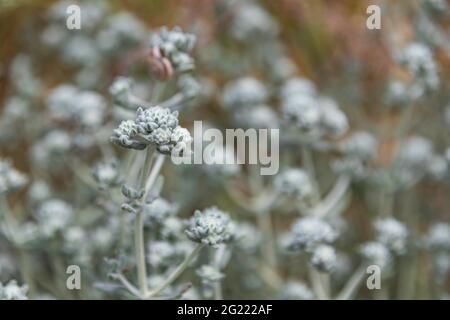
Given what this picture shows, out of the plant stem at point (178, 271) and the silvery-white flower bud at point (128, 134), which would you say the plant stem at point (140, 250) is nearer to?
the plant stem at point (178, 271)

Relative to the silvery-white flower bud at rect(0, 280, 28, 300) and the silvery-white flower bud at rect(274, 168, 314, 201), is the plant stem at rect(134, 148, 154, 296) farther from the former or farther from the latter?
the silvery-white flower bud at rect(274, 168, 314, 201)

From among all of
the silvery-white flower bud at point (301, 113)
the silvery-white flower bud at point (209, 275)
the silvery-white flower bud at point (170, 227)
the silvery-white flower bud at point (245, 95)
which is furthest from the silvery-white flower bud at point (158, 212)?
the silvery-white flower bud at point (245, 95)

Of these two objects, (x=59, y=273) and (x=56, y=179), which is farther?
(x=56, y=179)

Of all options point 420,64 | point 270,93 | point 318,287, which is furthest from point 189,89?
point 270,93

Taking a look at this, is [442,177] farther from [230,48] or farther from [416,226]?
[230,48]
